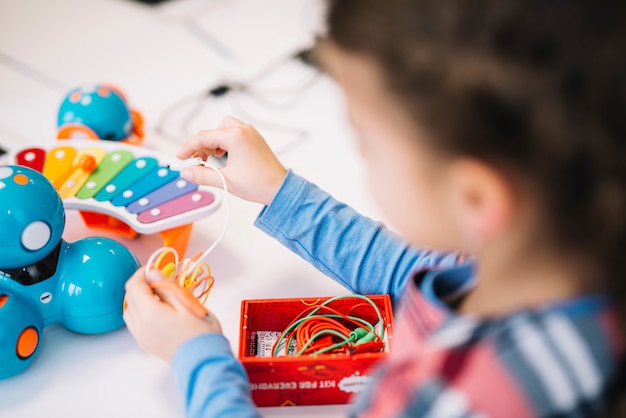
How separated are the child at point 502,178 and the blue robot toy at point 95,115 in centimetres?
53

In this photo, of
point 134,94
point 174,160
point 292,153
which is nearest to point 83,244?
point 174,160

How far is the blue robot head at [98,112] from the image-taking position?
92cm

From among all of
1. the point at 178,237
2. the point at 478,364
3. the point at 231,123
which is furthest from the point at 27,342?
the point at 478,364

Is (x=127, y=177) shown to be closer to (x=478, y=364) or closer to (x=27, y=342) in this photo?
(x=27, y=342)

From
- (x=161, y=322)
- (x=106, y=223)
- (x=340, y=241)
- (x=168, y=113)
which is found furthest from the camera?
(x=168, y=113)

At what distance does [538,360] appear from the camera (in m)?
0.39

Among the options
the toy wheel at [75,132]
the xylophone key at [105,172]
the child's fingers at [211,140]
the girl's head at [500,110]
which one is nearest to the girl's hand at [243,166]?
the child's fingers at [211,140]

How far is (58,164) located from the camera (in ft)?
2.69

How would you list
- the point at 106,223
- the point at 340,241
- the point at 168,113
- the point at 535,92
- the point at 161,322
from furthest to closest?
the point at 168,113 → the point at 106,223 → the point at 340,241 → the point at 161,322 → the point at 535,92

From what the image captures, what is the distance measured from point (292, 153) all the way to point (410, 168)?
22.5 inches

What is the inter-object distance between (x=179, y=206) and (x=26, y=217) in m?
0.17

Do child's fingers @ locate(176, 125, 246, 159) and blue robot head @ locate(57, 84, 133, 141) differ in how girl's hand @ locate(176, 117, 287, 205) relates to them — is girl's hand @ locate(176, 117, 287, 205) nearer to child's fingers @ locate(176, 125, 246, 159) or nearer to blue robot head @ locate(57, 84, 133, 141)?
child's fingers @ locate(176, 125, 246, 159)

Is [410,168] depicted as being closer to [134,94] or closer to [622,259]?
[622,259]

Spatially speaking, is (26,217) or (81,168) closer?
(26,217)
